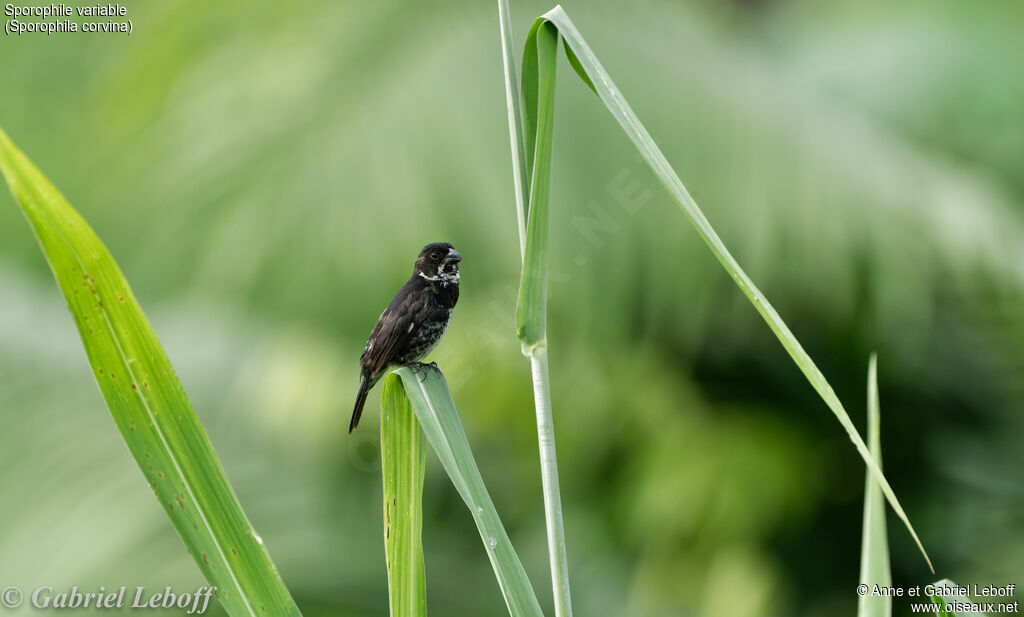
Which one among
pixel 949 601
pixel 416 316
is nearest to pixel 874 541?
pixel 949 601

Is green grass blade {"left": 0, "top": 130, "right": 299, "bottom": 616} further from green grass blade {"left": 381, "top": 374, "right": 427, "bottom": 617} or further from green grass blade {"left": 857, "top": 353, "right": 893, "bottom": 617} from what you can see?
green grass blade {"left": 857, "top": 353, "right": 893, "bottom": 617}

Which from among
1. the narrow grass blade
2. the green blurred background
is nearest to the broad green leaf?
the narrow grass blade

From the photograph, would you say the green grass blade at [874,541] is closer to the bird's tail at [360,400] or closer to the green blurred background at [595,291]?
the bird's tail at [360,400]

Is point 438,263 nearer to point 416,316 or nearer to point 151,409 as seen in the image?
point 416,316

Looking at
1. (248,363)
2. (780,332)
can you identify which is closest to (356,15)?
(248,363)

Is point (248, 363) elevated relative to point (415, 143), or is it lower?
lower

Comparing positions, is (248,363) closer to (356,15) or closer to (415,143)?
(415,143)

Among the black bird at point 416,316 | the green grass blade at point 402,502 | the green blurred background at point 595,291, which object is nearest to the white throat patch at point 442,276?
the black bird at point 416,316
